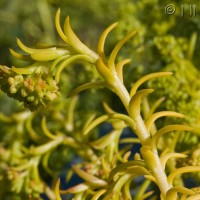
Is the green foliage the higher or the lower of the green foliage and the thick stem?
the higher

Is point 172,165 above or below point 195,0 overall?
below

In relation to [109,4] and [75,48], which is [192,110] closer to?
[75,48]

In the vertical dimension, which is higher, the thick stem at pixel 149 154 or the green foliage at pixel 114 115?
the green foliage at pixel 114 115

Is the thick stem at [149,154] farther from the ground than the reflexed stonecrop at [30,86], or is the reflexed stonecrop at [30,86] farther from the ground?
the reflexed stonecrop at [30,86]

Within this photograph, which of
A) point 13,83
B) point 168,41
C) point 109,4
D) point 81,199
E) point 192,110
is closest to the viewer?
point 13,83

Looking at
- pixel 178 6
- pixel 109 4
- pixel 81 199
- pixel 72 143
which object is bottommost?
pixel 81 199

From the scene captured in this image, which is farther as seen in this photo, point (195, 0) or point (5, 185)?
point (195, 0)

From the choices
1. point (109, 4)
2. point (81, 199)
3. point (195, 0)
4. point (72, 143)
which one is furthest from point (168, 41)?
point (109, 4)

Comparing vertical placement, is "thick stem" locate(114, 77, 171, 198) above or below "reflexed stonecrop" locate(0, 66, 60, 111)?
below
